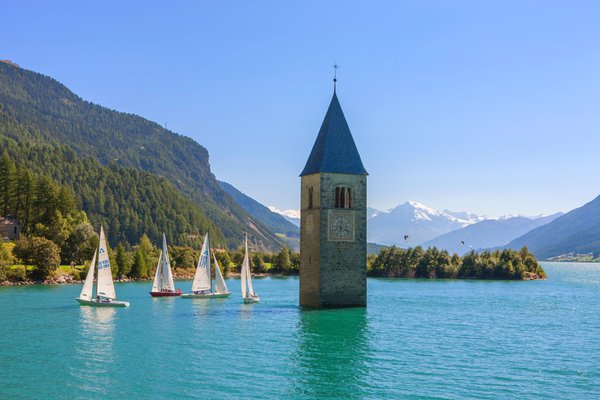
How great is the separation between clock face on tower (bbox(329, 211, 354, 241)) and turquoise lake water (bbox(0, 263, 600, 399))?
25.4ft

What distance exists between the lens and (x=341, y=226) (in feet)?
238

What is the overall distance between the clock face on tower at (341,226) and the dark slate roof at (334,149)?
15.0 feet

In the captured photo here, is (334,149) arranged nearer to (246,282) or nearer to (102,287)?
(246,282)

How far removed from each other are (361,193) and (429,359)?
29360 millimetres

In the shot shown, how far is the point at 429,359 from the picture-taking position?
47000mm

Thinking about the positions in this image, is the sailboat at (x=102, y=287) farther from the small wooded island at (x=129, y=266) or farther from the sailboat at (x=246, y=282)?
the small wooded island at (x=129, y=266)

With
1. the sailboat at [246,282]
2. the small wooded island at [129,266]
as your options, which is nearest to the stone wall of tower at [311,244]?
the sailboat at [246,282]

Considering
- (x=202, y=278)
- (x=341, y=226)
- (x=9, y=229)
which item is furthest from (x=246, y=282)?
(x=9, y=229)

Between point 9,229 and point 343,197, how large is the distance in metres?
94.5

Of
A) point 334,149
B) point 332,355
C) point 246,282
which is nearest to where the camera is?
point 332,355

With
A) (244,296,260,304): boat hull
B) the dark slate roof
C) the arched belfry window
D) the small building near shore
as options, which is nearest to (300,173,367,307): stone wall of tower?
the arched belfry window

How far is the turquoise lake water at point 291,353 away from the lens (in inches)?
1500

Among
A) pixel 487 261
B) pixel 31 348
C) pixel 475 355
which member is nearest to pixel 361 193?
pixel 475 355

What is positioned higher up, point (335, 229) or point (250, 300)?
point (335, 229)
